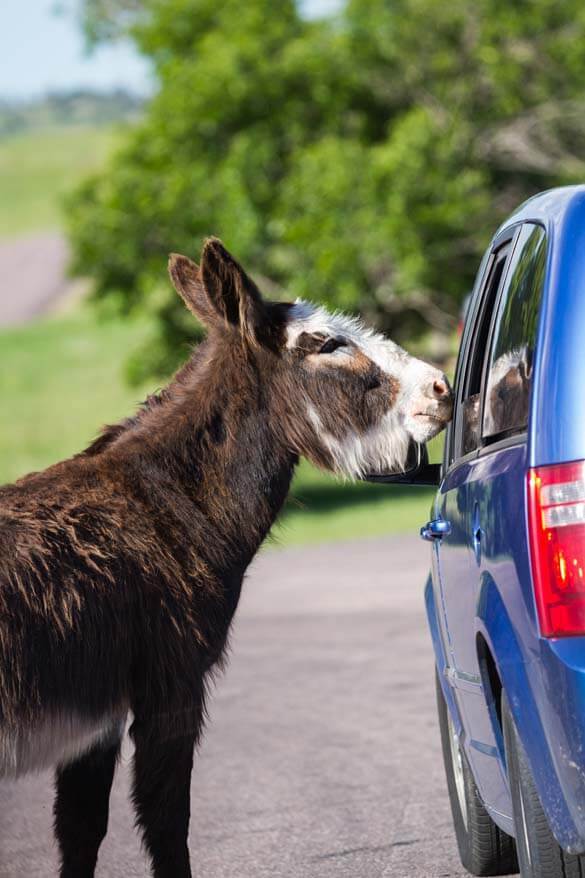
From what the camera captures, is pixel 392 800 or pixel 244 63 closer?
pixel 392 800

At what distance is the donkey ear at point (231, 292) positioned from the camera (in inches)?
200

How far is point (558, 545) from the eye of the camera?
3.67 meters

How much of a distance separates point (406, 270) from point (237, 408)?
19737 mm

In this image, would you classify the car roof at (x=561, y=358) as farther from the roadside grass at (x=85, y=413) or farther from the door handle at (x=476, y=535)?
the roadside grass at (x=85, y=413)

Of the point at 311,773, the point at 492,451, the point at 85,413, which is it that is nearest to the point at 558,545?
the point at 492,451

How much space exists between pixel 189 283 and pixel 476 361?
111cm

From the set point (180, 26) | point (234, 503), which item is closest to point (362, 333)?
point (234, 503)

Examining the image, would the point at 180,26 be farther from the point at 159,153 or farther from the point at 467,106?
the point at 467,106

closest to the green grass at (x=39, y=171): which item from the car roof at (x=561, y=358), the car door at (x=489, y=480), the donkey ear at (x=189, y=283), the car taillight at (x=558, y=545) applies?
the donkey ear at (x=189, y=283)

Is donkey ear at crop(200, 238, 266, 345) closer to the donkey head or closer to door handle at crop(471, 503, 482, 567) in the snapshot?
the donkey head

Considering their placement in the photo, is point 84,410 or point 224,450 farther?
point 84,410

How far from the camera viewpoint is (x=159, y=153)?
2752cm

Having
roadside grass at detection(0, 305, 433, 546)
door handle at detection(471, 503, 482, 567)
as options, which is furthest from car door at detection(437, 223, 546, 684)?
roadside grass at detection(0, 305, 433, 546)

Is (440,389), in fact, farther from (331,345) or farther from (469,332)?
(331,345)
